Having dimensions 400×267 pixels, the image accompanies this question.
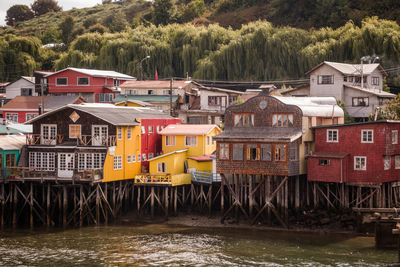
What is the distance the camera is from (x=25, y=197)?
180ft

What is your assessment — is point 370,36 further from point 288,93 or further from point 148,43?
point 148,43

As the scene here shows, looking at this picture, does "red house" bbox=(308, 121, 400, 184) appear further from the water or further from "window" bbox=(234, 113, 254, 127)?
"window" bbox=(234, 113, 254, 127)

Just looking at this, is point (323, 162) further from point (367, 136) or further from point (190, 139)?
point (190, 139)

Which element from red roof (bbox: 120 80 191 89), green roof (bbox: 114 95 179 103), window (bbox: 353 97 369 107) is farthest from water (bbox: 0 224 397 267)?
red roof (bbox: 120 80 191 89)

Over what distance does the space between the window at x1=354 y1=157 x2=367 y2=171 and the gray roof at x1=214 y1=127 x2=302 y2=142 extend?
4435 millimetres

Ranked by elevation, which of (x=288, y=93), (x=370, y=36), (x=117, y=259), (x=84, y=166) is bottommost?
(x=117, y=259)

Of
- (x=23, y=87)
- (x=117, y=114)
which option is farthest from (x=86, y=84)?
(x=117, y=114)

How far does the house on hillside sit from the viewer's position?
8038 cm

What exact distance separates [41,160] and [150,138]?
979 centimetres

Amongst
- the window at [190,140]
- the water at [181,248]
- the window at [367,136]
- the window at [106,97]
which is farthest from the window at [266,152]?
the window at [106,97]

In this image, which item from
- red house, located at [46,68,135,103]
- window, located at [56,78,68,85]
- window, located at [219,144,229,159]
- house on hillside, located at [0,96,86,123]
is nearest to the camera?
window, located at [219,144,229,159]

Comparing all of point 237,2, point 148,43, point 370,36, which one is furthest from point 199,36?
point 237,2

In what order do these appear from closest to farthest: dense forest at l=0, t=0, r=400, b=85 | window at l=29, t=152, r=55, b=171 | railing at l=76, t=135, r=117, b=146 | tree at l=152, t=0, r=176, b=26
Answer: railing at l=76, t=135, r=117, b=146
window at l=29, t=152, r=55, b=171
dense forest at l=0, t=0, r=400, b=85
tree at l=152, t=0, r=176, b=26

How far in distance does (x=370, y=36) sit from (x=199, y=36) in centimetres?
2520
